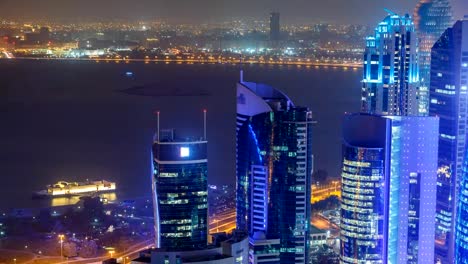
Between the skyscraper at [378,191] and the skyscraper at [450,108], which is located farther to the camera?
the skyscraper at [450,108]

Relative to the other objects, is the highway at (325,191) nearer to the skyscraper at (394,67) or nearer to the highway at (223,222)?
the highway at (223,222)

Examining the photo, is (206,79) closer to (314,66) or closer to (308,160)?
(314,66)

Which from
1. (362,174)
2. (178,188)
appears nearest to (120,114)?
(178,188)

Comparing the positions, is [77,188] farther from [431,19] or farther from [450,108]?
[431,19]

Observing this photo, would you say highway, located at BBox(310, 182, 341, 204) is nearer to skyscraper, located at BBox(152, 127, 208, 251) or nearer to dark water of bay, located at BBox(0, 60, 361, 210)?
dark water of bay, located at BBox(0, 60, 361, 210)

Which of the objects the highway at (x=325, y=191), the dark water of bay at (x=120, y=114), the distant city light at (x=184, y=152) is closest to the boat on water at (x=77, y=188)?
the dark water of bay at (x=120, y=114)

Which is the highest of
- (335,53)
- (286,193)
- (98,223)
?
(335,53)

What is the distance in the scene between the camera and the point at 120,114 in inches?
767

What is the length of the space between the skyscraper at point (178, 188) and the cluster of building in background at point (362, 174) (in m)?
0.01

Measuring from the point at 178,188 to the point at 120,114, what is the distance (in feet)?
36.3

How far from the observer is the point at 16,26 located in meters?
21.1

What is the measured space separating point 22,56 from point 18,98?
16.8 feet

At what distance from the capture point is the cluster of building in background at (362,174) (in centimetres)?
863

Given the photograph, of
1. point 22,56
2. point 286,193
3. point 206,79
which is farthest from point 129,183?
point 22,56
